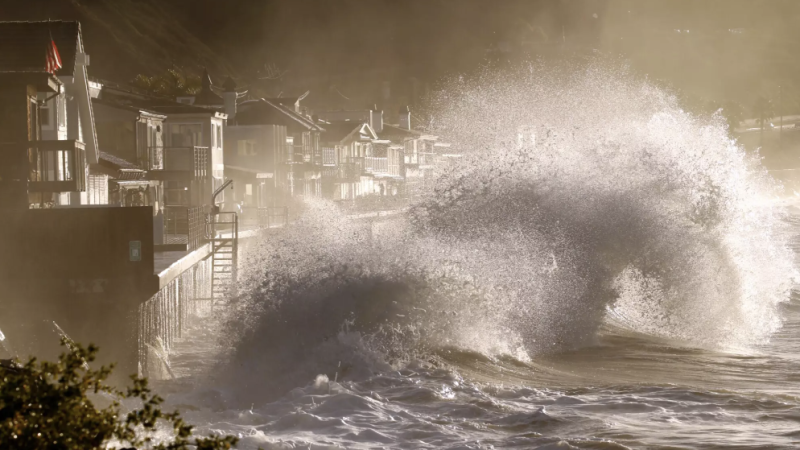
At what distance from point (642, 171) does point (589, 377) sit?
10561mm

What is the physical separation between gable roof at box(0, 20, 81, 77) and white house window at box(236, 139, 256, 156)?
120 feet

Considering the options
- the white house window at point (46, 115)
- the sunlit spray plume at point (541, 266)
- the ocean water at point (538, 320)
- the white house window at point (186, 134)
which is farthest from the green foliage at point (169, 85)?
the sunlit spray plume at point (541, 266)

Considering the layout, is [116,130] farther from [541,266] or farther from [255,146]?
[541,266]

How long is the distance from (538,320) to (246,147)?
4855 cm

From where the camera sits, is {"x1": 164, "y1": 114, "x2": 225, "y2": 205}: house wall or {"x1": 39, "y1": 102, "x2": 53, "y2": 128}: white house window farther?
{"x1": 164, "y1": 114, "x2": 225, "y2": 205}: house wall

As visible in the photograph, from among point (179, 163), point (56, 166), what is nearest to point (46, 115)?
point (56, 166)

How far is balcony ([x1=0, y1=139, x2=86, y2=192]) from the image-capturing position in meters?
23.6

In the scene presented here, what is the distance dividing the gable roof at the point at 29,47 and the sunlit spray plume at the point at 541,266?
9526mm

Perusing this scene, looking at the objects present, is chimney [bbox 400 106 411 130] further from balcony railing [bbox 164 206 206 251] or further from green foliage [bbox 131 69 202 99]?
balcony railing [bbox 164 206 206 251]

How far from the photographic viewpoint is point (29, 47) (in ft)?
92.1

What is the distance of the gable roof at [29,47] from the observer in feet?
90.3

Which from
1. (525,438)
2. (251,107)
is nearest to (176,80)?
(251,107)

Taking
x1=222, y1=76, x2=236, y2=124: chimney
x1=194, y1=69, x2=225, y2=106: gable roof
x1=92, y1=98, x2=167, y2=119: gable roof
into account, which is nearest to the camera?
x1=92, y1=98, x2=167, y2=119: gable roof

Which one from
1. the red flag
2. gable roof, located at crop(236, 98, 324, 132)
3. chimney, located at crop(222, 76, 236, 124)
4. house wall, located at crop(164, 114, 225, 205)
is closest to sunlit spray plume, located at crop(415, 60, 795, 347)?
the red flag
